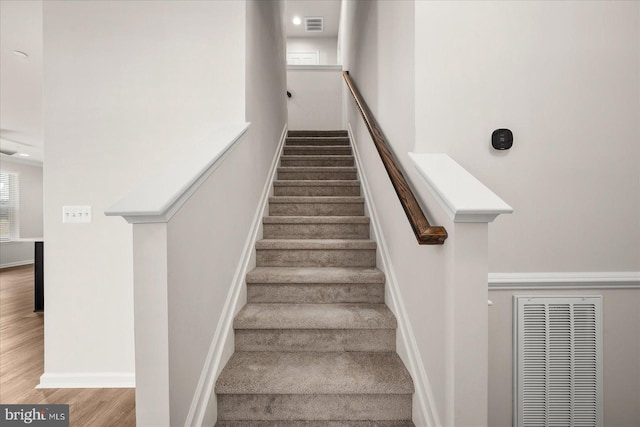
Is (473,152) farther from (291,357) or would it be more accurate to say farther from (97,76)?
(97,76)

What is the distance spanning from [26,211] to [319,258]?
918cm

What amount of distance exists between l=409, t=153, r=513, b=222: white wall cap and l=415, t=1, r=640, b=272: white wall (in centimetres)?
21

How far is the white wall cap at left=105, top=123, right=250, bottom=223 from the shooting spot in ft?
3.14

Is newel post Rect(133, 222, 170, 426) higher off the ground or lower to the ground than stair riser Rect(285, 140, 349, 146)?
lower

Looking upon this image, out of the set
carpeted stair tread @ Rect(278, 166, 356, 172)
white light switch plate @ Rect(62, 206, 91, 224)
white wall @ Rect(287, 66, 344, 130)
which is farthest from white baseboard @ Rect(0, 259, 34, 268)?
carpeted stair tread @ Rect(278, 166, 356, 172)

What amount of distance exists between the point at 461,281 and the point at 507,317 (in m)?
0.68

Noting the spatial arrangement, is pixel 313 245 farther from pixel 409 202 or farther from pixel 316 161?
pixel 316 161

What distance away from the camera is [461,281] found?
105 cm

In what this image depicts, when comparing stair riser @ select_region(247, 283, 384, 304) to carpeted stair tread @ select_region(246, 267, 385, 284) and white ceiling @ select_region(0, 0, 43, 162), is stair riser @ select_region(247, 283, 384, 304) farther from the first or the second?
white ceiling @ select_region(0, 0, 43, 162)

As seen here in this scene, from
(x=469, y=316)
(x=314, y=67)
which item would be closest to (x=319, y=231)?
(x=469, y=316)

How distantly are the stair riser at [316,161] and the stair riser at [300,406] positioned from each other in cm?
236

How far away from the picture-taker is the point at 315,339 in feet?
5.23

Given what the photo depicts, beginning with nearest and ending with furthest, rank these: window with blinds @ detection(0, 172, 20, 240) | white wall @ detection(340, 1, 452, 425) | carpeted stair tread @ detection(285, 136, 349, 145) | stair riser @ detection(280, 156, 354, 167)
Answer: white wall @ detection(340, 1, 452, 425) < stair riser @ detection(280, 156, 354, 167) < carpeted stair tread @ detection(285, 136, 349, 145) < window with blinds @ detection(0, 172, 20, 240)

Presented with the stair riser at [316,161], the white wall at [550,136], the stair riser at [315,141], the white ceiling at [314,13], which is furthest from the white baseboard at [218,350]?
the white ceiling at [314,13]
